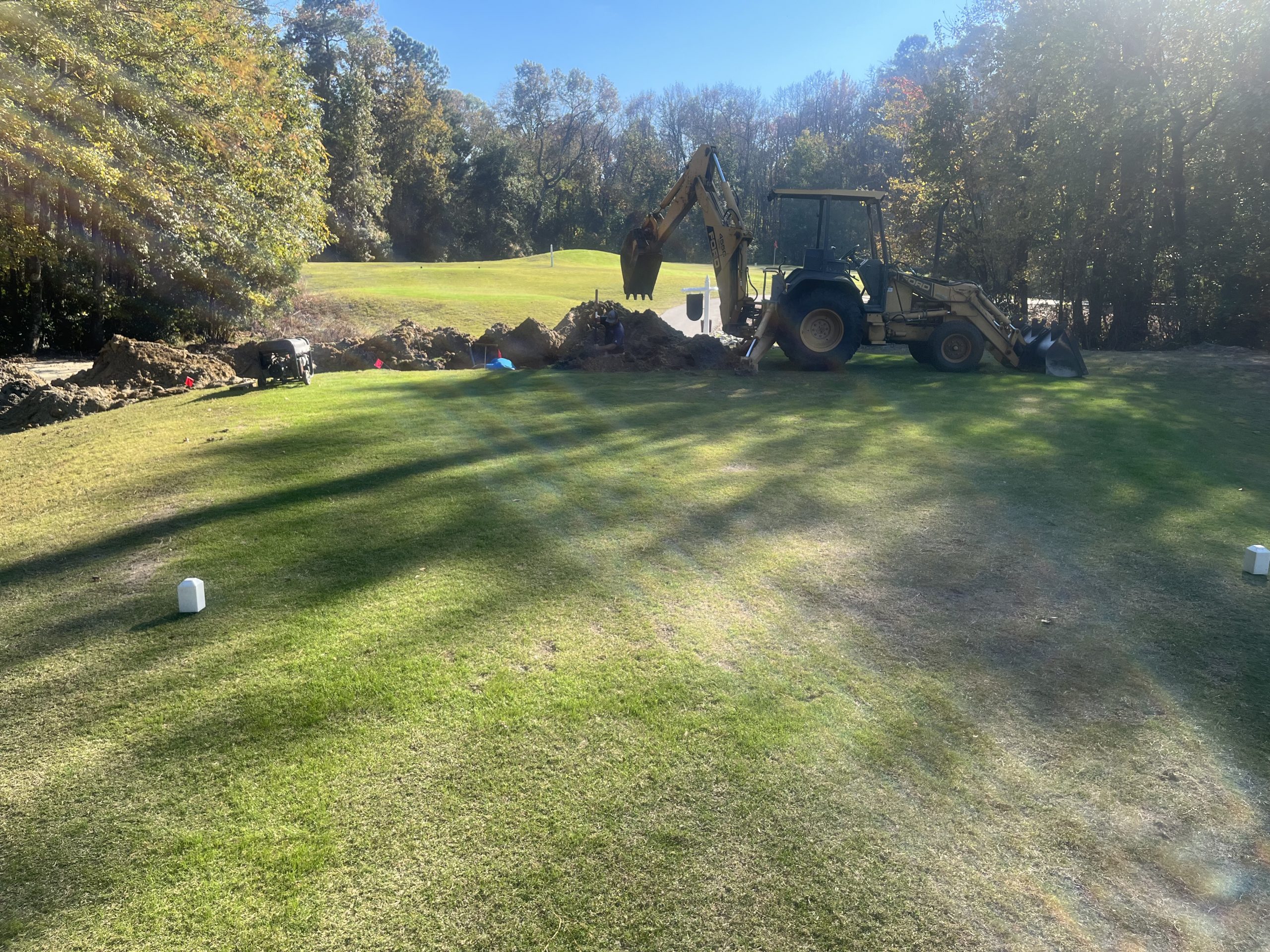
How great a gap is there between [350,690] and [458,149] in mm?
62238

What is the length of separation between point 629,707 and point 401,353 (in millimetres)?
12299

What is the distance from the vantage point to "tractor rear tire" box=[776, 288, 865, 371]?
41.0 feet

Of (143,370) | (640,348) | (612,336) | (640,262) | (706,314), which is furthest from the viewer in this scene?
(706,314)

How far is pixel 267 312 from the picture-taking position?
19188mm

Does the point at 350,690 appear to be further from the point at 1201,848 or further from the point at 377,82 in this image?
the point at 377,82

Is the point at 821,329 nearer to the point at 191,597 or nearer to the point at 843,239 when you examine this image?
the point at 843,239

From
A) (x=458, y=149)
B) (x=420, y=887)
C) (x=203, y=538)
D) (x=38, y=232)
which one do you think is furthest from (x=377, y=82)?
(x=420, y=887)

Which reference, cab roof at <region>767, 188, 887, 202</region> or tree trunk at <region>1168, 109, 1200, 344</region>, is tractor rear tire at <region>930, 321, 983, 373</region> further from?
tree trunk at <region>1168, 109, 1200, 344</region>

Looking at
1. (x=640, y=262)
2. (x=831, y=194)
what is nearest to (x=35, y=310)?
(x=640, y=262)

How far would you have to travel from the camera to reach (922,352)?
44.5 feet

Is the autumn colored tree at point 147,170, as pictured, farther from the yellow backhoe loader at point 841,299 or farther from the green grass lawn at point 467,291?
the yellow backhoe loader at point 841,299

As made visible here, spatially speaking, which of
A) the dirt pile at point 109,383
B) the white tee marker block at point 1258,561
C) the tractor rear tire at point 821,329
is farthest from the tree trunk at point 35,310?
the white tee marker block at point 1258,561

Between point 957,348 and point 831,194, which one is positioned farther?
point 957,348

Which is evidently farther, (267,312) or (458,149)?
(458,149)
